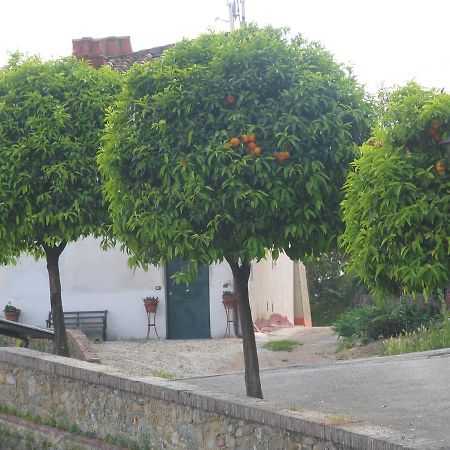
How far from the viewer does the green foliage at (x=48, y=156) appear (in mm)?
13148

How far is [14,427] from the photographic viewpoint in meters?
12.8

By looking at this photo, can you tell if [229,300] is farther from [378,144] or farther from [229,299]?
[378,144]

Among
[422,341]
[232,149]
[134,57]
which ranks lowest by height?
[422,341]

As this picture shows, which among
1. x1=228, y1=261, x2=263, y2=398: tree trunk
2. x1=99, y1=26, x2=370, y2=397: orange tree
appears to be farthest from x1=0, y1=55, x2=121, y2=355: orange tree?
x1=99, y1=26, x2=370, y2=397: orange tree

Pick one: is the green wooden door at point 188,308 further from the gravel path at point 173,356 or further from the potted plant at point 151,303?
the gravel path at point 173,356

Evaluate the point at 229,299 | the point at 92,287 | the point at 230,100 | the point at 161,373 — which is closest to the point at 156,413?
the point at 230,100

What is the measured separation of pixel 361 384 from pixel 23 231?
4.82 meters

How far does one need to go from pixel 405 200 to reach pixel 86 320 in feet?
51.7

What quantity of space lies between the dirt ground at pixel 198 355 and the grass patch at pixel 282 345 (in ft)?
0.42

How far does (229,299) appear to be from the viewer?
860 inches

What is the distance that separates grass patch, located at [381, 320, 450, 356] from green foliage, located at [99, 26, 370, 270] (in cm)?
762

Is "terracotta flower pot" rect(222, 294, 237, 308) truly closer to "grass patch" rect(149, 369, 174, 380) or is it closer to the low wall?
"grass patch" rect(149, 369, 174, 380)

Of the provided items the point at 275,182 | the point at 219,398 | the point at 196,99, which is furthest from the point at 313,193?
the point at 219,398

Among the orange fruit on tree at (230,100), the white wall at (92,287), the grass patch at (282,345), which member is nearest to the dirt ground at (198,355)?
the grass patch at (282,345)
